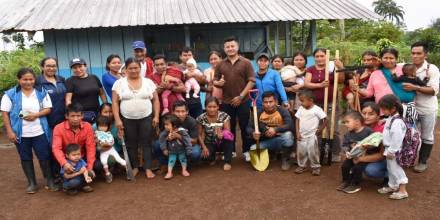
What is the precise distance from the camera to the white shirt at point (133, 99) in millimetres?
4520

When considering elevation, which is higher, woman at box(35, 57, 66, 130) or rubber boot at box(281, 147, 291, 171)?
woman at box(35, 57, 66, 130)

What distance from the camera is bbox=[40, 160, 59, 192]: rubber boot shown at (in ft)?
14.7

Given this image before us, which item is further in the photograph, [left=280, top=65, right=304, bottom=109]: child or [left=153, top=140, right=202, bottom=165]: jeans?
[left=280, top=65, right=304, bottom=109]: child

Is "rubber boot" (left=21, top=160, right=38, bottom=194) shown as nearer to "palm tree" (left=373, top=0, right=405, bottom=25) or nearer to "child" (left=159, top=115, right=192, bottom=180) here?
"child" (left=159, top=115, right=192, bottom=180)

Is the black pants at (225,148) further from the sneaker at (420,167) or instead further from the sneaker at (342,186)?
the sneaker at (420,167)

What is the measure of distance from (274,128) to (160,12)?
489cm

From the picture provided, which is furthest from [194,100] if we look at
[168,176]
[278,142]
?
[278,142]

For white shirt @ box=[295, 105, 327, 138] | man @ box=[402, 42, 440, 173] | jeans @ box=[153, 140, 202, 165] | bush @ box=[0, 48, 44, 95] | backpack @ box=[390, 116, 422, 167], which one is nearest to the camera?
backpack @ box=[390, 116, 422, 167]

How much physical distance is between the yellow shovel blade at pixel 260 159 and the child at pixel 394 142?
1524 millimetres

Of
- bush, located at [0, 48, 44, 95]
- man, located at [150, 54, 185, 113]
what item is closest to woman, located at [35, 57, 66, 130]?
man, located at [150, 54, 185, 113]

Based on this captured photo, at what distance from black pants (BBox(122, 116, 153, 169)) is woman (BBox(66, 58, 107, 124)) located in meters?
0.46

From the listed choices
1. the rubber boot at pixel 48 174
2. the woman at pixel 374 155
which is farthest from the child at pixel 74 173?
the woman at pixel 374 155

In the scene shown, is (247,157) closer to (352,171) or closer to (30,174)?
(352,171)

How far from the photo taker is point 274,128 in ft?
15.9
